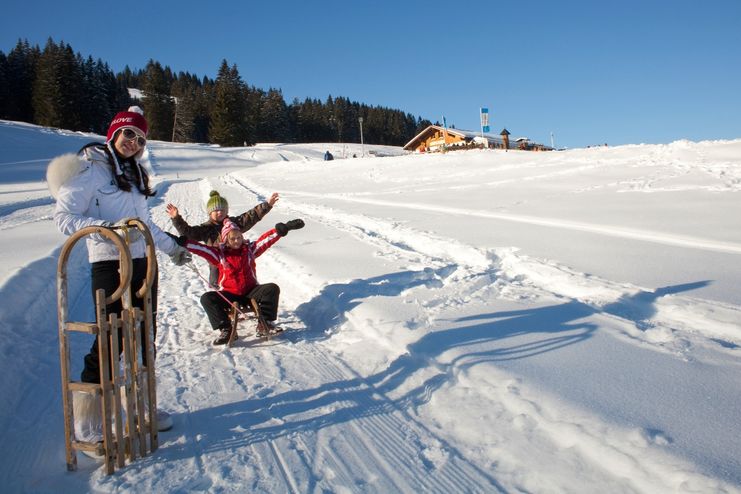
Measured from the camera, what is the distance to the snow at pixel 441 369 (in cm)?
245

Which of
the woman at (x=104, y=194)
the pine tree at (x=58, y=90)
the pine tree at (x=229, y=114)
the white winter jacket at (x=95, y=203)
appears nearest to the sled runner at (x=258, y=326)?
the woman at (x=104, y=194)

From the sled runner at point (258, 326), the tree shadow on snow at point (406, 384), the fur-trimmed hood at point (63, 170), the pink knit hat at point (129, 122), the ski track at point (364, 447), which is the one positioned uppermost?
the pink knit hat at point (129, 122)

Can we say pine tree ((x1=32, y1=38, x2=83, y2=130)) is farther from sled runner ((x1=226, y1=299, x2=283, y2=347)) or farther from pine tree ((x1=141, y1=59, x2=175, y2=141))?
sled runner ((x1=226, y1=299, x2=283, y2=347))

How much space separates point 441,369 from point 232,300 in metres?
2.18

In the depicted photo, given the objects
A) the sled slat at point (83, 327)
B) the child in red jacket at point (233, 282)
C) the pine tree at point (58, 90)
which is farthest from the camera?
the pine tree at point (58, 90)

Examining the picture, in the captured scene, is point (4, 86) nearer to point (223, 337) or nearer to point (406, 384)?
point (223, 337)

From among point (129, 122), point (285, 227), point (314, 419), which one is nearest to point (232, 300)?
point (285, 227)

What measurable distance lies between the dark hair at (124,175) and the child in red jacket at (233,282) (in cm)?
151

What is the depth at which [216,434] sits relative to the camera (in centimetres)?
288

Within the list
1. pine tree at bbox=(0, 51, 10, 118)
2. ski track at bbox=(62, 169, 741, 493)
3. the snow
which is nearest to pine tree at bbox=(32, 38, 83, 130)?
pine tree at bbox=(0, 51, 10, 118)

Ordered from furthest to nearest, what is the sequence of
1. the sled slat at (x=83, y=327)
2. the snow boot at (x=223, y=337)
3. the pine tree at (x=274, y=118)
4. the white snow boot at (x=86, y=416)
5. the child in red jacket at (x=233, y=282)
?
the pine tree at (x=274, y=118)
the child in red jacket at (x=233, y=282)
the snow boot at (x=223, y=337)
the white snow boot at (x=86, y=416)
the sled slat at (x=83, y=327)

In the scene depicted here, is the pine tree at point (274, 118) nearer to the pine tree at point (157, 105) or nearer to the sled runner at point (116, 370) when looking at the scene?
the pine tree at point (157, 105)

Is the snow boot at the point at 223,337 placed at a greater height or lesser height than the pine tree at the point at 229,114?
lesser

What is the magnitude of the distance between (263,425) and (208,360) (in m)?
1.32
